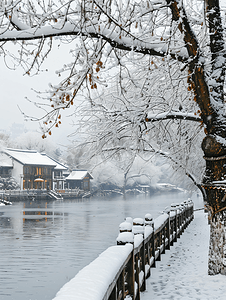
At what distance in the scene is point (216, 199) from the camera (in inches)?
275

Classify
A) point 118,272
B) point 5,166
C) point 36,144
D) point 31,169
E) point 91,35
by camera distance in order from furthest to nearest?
1. point 36,144
2. point 31,169
3. point 5,166
4. point 91,35
5. point 118,272

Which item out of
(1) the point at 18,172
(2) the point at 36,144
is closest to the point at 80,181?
(1) the point at 18,172

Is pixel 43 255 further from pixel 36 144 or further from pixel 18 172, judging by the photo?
pixel 36 144

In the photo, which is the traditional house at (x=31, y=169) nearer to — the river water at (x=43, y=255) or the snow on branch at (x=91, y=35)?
the river water at (x=43, y=255)

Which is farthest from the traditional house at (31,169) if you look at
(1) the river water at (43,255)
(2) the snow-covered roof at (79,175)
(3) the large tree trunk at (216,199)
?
(3) the large tree trunk at (216,199)

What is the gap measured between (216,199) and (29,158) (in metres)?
72.5

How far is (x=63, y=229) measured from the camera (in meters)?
21.8

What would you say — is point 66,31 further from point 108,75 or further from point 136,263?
point 108,75

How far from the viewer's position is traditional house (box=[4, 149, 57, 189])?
71812 millimetres

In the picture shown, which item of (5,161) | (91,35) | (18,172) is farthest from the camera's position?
(5,161)

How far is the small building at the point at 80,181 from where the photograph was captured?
8875cm

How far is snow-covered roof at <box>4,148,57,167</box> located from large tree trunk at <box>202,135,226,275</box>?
220ft

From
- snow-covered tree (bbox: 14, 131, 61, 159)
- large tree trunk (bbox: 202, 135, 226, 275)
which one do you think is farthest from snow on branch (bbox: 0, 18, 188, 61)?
snow-covered tree (bbox: 14, 131, 61, 159)

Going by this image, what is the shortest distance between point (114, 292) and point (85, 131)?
9.35 meters
